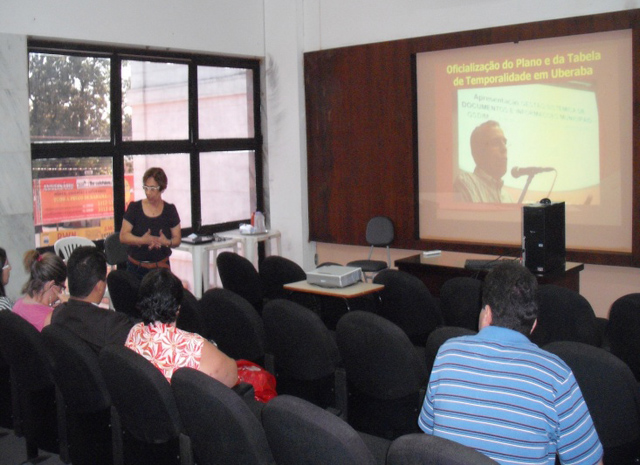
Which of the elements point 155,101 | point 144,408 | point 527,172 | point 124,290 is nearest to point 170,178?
point 155,101

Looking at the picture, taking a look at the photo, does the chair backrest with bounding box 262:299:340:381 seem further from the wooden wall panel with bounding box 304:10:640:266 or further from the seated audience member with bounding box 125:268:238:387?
the wooden wall panel with bounding box 304:10:640:266

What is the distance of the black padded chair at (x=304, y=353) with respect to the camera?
327 centimetres

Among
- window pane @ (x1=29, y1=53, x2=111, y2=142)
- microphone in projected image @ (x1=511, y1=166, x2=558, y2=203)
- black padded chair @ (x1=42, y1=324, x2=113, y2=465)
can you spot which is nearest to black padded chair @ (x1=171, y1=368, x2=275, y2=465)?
black padded chair @ (x1=42, y1=324, x2=113, y2=465)

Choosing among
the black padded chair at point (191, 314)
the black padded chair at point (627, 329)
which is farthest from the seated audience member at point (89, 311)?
the black padded chair at point (627, 329)

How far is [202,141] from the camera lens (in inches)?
289

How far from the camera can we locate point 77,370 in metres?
2.87

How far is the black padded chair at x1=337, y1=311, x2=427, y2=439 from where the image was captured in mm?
2955

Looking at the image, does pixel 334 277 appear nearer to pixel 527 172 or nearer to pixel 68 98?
pixel 527 172

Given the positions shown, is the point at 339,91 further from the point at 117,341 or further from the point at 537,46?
the point at 117,341

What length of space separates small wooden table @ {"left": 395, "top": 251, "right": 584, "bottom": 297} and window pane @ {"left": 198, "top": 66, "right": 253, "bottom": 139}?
303 centimetres

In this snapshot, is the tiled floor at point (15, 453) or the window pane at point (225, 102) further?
the window pane at point (225, 102)

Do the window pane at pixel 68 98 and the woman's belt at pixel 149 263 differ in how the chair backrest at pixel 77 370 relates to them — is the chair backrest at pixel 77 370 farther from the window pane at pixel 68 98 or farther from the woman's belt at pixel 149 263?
the window pane at pixel 68 98

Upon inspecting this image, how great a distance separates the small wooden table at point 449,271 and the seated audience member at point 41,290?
289 cm

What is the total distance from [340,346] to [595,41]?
13.0 ft
